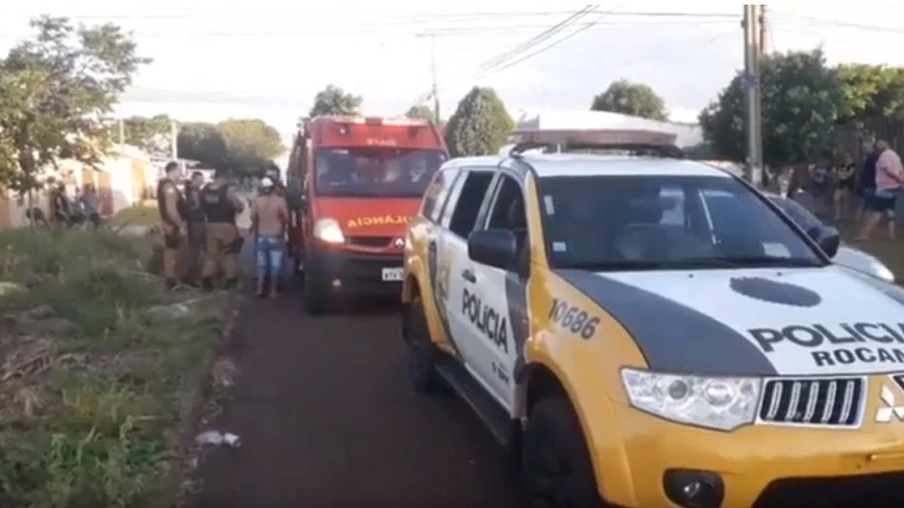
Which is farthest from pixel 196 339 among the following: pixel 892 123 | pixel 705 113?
pixel 705 113

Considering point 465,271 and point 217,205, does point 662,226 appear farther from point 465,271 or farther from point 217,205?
point 217,205

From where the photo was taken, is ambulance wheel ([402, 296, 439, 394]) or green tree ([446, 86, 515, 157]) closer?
ambulance wheel ([402, 296, 439, 394])

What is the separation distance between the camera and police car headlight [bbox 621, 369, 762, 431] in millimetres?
4520

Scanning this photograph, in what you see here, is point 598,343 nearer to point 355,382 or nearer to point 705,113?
point 355,382

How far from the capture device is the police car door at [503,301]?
593 centimetres

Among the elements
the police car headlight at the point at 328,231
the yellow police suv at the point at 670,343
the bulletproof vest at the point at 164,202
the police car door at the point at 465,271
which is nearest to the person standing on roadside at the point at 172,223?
the bulletproof vest at the point at 164,202

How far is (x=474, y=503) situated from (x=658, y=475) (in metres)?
1.96

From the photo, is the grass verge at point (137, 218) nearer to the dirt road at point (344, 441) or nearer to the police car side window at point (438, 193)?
the dirt road at point (344, 441)

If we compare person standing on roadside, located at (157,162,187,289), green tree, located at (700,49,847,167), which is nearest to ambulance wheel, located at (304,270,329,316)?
person standing on roadside, located at (157,162,187,289)

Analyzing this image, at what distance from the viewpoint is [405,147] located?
47.6ft

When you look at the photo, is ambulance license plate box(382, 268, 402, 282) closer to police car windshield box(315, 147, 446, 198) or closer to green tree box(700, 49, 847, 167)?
police car windshield box(315, 147, 446, 198)

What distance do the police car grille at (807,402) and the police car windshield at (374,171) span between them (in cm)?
952

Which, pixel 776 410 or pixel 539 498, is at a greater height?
pixel 776 410

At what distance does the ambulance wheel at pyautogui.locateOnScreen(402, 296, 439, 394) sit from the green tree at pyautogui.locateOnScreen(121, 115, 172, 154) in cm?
4968
